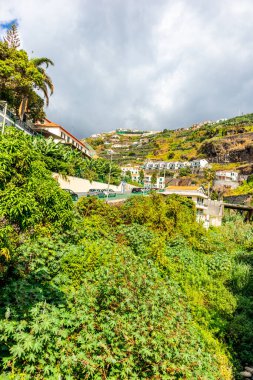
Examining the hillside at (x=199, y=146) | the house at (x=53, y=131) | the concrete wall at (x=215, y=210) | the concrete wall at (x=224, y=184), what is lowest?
the concrete wall at (x=215, y=210)

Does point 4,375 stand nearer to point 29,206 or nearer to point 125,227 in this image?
point 29,206

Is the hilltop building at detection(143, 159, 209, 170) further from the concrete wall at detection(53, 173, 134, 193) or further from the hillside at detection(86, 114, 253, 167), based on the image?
the concrete wall at detection(53, 173, 134, 193)

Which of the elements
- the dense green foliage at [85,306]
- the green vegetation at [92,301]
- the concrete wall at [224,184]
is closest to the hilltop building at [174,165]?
the concrete wall at [224,184]

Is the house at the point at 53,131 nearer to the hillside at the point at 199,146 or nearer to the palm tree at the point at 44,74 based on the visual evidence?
the palm tree at the point at 44,74

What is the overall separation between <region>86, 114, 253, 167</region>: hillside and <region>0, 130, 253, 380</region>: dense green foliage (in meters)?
86.5

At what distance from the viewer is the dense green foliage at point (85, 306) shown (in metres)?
4.96

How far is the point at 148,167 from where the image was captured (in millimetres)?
115312

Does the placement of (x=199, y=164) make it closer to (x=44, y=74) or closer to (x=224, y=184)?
(x=224, y=184)

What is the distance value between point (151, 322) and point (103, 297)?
1507 millimetres

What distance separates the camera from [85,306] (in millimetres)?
6945

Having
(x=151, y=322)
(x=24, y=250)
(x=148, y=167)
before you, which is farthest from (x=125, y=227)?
(x=148, y=167)

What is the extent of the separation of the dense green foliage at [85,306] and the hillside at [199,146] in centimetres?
8648

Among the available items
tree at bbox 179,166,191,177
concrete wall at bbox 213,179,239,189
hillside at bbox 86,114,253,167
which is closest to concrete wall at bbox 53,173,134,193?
concrete wall at bbox 213,179,239,189

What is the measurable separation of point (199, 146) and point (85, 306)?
11796 cm
